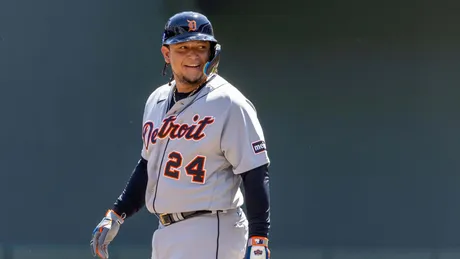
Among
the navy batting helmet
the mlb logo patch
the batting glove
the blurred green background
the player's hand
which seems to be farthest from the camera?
the blurred green background

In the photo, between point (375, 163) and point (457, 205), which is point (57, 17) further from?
point (457, 205)

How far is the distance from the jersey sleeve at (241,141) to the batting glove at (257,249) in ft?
0.91

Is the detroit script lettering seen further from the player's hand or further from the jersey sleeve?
Answer: the player's hand

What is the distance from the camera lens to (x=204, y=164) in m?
2.67

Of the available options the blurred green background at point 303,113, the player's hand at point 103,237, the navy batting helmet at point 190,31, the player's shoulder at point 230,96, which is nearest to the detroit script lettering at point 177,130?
the player's shoulder at point 230,96

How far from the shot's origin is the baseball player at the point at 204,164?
8.59 ft

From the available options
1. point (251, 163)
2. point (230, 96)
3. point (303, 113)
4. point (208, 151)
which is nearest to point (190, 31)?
point (230, 96)

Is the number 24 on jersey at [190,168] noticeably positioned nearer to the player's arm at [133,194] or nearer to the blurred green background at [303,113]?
the player's arm at [133,194]

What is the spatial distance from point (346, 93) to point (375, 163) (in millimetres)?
604

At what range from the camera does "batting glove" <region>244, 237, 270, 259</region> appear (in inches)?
99.3

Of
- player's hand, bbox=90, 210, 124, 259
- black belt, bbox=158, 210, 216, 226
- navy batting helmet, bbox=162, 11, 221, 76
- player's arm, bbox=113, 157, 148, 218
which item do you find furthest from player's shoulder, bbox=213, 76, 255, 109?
player's hand, bbox=90, 210, 124, 259

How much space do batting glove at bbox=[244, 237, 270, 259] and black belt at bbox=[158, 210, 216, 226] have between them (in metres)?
0.25

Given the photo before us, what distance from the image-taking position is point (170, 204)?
2.71 m

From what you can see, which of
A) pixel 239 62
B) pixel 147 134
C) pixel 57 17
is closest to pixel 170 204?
pixel 147 134
